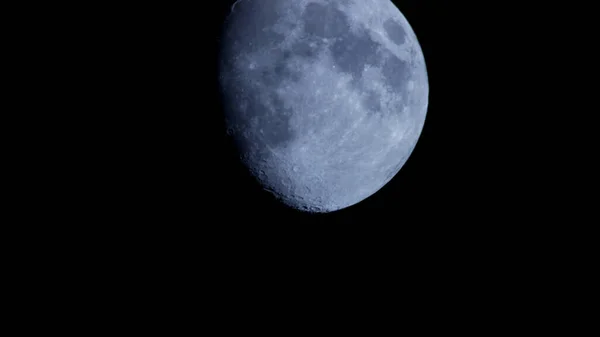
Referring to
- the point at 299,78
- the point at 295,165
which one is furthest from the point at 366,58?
the point at 295,165

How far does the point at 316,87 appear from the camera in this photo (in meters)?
2.69

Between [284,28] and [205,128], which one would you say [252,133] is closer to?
[205,128]

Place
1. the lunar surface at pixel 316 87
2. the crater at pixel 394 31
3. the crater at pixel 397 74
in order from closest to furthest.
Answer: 1. the lunar surface at pixel 316 87
2. the crater at pixel 397 74
3. the crater at pixel 394 31

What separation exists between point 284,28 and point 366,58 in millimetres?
555

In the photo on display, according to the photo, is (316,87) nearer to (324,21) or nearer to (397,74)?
(324,21)

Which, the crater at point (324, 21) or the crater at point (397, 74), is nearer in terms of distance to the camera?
the crater at point (324, 21)

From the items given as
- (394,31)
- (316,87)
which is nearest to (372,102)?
(316,87)

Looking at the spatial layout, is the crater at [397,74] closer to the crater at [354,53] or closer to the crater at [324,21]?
the crater at [354,53]

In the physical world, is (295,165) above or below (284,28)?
below

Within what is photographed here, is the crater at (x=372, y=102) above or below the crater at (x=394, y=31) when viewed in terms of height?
below

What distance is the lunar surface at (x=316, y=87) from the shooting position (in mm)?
2689

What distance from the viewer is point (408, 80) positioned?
2.99 m

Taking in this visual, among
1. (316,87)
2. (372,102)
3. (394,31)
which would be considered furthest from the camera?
(394,31)

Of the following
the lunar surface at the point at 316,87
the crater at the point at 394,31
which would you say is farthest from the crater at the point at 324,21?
the crater at the point at 394,31
